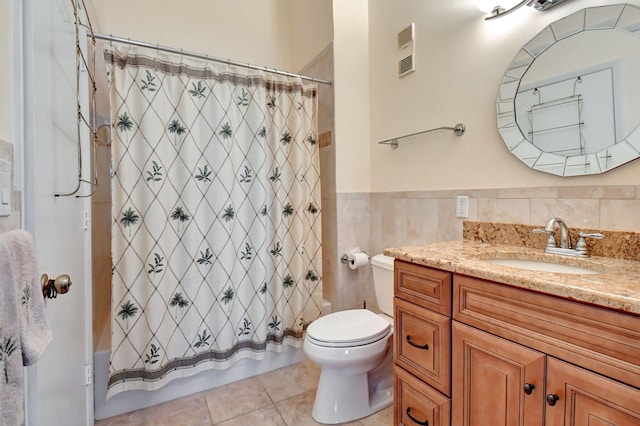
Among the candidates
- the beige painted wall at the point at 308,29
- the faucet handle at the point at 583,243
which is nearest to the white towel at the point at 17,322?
the faucet handle at the point at 583,243

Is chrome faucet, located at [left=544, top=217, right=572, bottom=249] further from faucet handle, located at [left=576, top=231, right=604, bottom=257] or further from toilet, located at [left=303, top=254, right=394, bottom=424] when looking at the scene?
toilet, located at [left=303, top=254, right=394, bottom=424]

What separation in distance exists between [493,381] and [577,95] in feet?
3.62

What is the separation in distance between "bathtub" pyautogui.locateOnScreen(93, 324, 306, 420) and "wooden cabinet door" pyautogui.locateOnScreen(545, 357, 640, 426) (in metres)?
1.62

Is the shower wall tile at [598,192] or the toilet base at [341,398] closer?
the shower wall tile at [598,192]

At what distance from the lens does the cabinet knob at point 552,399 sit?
768mm

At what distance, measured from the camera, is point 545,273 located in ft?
2.85

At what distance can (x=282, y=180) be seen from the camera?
198cm

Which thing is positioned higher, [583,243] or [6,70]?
[6,70]

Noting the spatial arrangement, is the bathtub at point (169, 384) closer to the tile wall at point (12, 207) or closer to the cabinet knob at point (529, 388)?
the tile wall at point (12, 207)

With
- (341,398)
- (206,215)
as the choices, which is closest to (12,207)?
(206,215)

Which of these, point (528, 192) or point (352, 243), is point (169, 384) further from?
point (528, 192)

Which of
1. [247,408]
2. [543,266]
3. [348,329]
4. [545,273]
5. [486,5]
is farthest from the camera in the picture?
[247,408]

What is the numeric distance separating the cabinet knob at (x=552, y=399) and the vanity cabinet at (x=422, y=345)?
0.31m

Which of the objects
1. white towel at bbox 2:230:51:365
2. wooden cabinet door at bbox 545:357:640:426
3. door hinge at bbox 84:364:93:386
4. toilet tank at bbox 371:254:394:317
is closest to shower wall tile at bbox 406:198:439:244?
toilet tank at bbox 371:254:394:317
